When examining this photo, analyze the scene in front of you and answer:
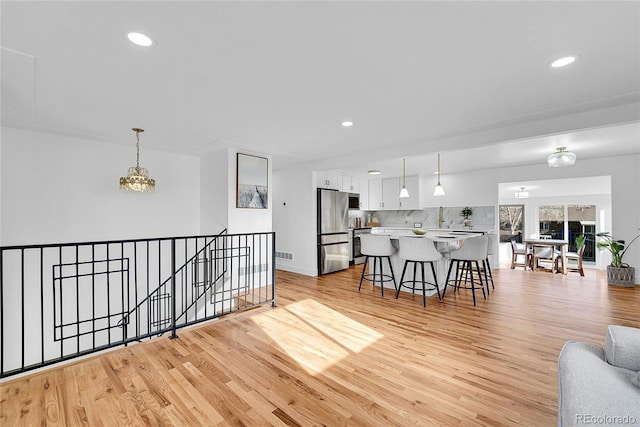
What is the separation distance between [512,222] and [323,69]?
27.2 feet

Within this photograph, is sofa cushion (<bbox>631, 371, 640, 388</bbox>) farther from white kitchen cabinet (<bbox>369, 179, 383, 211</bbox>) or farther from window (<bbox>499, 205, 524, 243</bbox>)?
window (<bbox>499, 205, 524, 243</bbox>)

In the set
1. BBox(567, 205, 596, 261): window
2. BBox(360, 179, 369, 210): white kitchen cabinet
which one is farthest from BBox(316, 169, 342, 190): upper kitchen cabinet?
BBox(567, 205, 596, 261): window

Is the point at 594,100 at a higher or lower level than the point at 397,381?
higher

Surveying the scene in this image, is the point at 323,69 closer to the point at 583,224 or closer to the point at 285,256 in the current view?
the point at 285,256

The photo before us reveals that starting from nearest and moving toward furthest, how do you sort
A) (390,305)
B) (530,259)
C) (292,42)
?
1. (292,42)
2. (390,305)
3. (530,259)

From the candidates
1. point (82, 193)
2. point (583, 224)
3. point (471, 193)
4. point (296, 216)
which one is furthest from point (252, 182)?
point (583, 224)

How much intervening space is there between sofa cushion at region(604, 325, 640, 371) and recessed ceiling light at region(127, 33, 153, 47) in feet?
10.2

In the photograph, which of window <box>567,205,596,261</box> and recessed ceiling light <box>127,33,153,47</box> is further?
window <box>567,205,596,261</box>

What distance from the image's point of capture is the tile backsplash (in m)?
6.71

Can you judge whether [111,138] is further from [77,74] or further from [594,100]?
[594,100]

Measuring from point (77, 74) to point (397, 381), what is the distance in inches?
135

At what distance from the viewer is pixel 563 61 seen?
206 centimetres

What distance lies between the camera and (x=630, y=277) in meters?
4.88

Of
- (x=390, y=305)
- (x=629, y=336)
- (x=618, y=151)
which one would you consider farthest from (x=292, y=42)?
(x=618, y=151)
